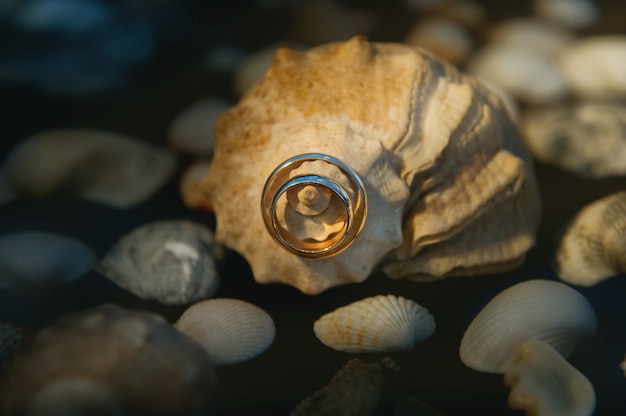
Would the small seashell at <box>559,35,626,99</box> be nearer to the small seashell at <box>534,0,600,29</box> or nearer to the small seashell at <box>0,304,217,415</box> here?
the small seashell at <box>534,0,600,29</box>

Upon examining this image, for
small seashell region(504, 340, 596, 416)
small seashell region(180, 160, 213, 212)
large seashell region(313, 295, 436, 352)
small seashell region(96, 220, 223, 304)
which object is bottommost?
small seashell region(504, 340, 596, 416)

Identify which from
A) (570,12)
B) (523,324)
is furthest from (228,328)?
(570,12)

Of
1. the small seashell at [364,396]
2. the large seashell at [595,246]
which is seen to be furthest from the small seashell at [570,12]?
the small seashell at [364,396]

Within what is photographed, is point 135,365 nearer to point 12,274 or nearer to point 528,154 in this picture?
point 12,274

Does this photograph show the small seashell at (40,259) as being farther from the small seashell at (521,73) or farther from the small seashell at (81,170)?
the small seashell at (521,73)

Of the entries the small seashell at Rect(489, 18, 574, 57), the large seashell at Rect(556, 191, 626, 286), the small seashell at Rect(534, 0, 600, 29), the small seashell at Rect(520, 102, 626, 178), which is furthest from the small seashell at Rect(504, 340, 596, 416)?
the small seashell at Rect(534, 0, 600, 29)

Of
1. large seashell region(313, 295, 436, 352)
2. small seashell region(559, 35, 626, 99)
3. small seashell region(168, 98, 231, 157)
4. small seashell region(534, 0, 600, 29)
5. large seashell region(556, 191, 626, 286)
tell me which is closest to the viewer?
large seashell region(313, 295, 436, 352)
